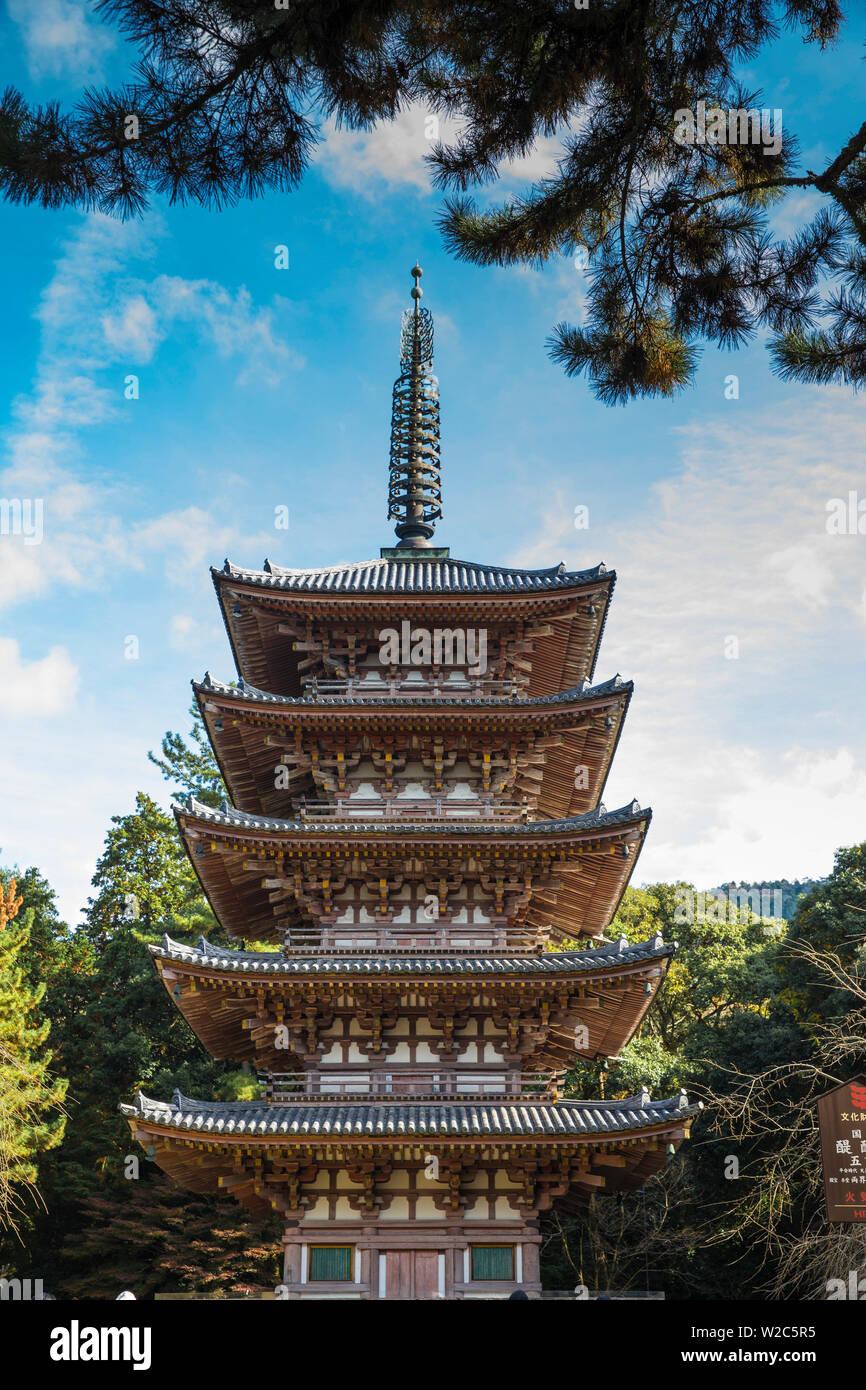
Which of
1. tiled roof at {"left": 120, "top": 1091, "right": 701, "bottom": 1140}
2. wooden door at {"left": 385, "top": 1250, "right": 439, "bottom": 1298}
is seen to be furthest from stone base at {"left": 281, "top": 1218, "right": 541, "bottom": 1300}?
tiled roof at {"left": 120, "top": 1091, "right": 701, "bottom": 1140}

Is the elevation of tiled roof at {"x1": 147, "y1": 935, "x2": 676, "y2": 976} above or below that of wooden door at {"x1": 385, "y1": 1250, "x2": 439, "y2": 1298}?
above

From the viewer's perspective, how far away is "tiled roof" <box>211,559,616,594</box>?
19.9m

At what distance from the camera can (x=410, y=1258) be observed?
16156 mm

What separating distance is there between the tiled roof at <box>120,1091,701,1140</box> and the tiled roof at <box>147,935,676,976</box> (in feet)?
6.79

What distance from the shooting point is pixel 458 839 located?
17.9 metres

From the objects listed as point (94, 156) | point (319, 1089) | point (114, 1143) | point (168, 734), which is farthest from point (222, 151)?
point (168, 734)

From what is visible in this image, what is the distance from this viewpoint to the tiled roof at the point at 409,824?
58.3 feet

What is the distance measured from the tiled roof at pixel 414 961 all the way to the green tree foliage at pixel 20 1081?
15.1 metres
